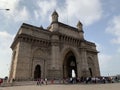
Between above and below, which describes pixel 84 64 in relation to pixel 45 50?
below

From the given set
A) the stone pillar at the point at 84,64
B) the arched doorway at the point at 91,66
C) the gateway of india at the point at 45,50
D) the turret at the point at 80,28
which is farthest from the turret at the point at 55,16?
the arched doorway at the point at 91,66

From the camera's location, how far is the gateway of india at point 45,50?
24359 millimetres

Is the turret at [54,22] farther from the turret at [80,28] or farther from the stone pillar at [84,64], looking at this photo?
the stone pillar at [84,64]

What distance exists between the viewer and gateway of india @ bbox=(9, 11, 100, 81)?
24.4m

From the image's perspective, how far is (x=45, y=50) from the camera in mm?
27781

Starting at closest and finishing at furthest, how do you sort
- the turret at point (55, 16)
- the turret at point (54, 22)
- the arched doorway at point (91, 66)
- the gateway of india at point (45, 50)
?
1. the gateway of india at point (45, 50)
2. the turret at point (54, 22)
3. the turret at point (55, 16)
4. the arched doorway at point (91, 66)

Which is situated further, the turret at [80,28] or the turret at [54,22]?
the turret at [80,28]

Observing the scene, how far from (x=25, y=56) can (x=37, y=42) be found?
13.2 ft

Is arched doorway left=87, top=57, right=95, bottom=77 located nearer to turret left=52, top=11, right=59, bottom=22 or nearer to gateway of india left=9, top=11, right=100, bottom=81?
gateway of india left=9, top=11, right=100, bottom=81

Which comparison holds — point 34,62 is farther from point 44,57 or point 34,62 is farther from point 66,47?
point 66,47

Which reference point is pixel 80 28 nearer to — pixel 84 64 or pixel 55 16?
pixel 55 16

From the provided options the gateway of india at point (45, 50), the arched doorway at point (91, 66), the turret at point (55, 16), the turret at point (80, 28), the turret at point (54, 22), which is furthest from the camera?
the arched doorway at point (91, 66)

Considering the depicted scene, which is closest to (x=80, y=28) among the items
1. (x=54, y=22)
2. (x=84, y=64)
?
(x=54, y=22)

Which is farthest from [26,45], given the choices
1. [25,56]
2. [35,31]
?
[35,31]
